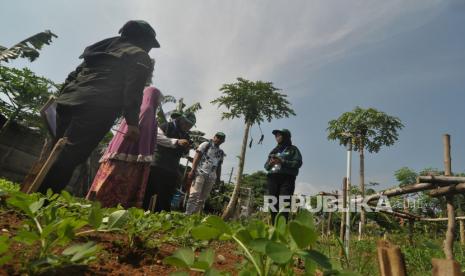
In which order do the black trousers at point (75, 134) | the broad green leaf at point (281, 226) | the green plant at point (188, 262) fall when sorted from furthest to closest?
the black trousers at point (75, 134) → the broad green leaf at point (281, 226) → the green plant at point (188, 262)

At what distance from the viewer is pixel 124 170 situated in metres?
3.02

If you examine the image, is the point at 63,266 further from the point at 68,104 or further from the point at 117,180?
the point at 117,180

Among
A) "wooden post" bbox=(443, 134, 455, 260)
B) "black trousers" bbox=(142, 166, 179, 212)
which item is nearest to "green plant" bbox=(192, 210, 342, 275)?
"wooden post" bbox=(443, 134, 455, 260)

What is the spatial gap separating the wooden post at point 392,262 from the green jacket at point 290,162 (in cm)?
457

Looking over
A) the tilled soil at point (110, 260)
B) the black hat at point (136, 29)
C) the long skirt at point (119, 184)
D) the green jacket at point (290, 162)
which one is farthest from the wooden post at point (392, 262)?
the green jacket at point (290, 162)

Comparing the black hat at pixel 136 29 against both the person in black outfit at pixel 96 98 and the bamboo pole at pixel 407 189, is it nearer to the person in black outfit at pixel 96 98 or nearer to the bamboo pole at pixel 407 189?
the person in black outfit at pixel 96 98

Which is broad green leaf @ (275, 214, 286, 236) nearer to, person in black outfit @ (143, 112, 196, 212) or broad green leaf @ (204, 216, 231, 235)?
broad green leaf @ (204, 216, 231, 235)

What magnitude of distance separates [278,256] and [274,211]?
414 centimetres

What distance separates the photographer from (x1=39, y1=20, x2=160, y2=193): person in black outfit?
7.44 feet

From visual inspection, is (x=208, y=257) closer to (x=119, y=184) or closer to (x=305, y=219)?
(x=305, y=219)

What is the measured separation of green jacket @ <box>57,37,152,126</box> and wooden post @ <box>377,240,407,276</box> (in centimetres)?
220

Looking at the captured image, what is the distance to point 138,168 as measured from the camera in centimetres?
311

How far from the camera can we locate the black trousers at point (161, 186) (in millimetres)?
3854

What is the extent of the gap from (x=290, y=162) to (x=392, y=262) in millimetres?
4651
